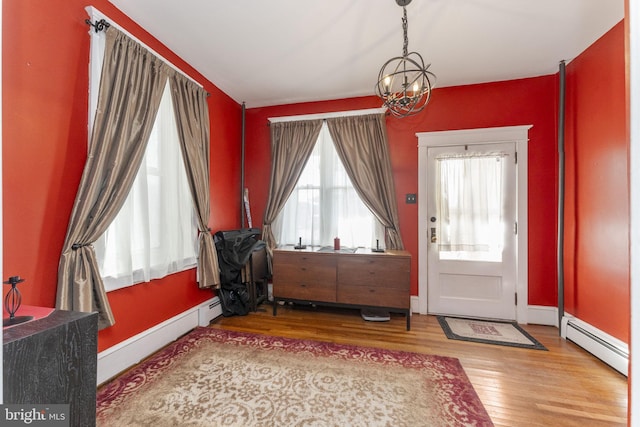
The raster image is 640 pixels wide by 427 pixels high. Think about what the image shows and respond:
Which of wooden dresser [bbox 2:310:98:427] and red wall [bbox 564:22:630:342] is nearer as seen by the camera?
→ wooden dresser [bbox 2:310:98:427]

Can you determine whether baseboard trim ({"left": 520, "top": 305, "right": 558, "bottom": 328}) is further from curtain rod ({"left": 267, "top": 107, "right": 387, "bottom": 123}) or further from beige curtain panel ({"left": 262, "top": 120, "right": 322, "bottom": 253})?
beige curtain panel ({"left": 262, "top": 120, "right": 322, "bottom": 253})

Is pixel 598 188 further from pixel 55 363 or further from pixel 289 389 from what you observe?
pixel 55 363

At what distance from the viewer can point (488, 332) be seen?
2.74 meters

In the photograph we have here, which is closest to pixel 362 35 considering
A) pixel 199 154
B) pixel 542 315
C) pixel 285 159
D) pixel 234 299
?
pixel 285 159

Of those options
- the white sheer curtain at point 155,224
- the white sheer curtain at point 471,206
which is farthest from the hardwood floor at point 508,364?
the white sheer curtain at point 155,224

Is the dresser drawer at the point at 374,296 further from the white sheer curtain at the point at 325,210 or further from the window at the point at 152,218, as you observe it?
the window at the point at 152,218

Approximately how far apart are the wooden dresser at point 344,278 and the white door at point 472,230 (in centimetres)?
60

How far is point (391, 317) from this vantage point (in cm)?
311

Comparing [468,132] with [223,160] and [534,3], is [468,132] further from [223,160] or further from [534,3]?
[223,160]

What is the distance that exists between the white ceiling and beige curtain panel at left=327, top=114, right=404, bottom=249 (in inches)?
20.5

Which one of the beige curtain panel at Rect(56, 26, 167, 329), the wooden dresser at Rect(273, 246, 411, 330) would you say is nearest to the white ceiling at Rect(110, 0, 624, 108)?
the beige curtain panel at Rect(56, 26, 167, 329)

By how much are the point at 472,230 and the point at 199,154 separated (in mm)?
3155

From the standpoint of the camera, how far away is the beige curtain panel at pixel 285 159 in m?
3.55

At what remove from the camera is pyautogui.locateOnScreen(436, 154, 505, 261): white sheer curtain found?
3055 millimetres
